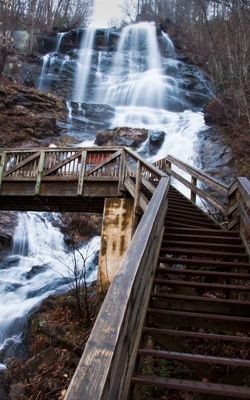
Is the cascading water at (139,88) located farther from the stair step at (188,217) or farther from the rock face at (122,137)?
the stair step at (188,217)

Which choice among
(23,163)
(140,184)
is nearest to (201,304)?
(140,184)

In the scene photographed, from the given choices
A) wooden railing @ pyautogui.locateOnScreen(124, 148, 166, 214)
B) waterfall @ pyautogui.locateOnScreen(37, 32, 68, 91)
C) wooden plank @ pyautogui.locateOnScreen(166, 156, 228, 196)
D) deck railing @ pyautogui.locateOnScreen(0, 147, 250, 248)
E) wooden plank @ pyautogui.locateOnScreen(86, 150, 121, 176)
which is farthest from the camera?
waterfall @ pyautogui.locateOnScreen(37, 32, 68, 91)

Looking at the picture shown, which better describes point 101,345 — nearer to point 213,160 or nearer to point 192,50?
point 213,160

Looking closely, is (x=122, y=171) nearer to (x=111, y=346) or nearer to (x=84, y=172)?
(x=84, y=172)

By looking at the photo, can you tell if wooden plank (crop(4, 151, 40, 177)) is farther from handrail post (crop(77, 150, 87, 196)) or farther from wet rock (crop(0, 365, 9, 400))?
wet rock (crop(0, 365, 9, 400))

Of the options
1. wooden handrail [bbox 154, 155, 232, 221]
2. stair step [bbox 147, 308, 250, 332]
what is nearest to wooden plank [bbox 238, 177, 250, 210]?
wooden handrail [bbox 154, 155, 232, 221]

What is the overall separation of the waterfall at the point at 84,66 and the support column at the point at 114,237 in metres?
22.8

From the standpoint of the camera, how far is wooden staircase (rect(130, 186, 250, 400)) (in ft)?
10.4

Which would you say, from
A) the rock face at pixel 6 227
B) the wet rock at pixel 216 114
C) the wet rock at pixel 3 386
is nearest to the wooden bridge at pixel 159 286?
the rock face at pixel 6 227

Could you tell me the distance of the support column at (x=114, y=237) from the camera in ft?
32.1

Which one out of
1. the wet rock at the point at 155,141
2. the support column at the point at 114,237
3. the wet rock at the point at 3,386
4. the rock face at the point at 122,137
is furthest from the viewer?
the rock face at the point at 122,137

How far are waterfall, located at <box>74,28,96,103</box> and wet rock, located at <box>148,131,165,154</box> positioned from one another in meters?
11.1

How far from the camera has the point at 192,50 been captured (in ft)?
122

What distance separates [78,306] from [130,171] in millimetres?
3721
